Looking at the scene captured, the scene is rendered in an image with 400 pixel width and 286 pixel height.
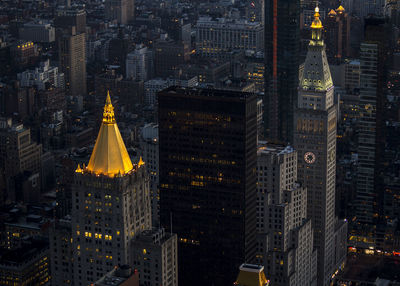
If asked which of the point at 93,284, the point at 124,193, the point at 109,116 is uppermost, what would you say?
the point at 109,116

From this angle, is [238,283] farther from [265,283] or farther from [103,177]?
[103,177]

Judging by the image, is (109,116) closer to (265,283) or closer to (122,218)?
(122,218)

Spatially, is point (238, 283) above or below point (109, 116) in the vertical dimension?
below

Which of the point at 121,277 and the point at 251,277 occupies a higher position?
the point at 251,277

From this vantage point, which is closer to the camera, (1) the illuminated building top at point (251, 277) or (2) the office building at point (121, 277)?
(1) the illuminated building top at point (251, 277)

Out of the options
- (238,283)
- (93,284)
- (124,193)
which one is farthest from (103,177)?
(238,283)

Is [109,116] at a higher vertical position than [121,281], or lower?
higher

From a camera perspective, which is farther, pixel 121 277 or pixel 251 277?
pixel 121 277

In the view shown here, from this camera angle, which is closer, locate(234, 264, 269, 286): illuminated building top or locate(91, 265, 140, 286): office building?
locate(234, 264, 269, 286): illuminated building top

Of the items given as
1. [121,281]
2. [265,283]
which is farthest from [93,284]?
[265,283]
